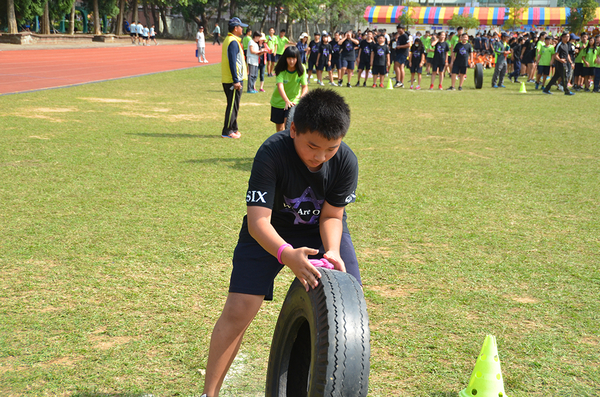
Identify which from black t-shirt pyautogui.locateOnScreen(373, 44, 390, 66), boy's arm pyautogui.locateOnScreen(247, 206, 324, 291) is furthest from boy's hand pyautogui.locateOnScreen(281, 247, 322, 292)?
black t-shirt pyautogui.locateOnScreen(373, 44, 390, 66)

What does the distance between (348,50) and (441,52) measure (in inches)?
138

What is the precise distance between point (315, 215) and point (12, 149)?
24.7ft

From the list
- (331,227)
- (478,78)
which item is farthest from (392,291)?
(478,78)

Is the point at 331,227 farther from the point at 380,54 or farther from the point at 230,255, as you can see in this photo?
the point at 380,54

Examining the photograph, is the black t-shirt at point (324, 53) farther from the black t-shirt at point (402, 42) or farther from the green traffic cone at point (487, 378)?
the green traffic cone at point (487, 378)

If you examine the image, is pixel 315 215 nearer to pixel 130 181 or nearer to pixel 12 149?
pixel 130 181

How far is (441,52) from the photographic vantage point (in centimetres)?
1961

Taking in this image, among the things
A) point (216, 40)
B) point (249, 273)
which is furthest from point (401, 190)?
point (216, 40)

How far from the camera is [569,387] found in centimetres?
314

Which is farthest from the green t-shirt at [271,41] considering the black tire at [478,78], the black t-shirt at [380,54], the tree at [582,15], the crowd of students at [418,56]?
the tree at [582,15]

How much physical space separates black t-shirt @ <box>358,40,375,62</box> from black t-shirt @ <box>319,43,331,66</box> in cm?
123

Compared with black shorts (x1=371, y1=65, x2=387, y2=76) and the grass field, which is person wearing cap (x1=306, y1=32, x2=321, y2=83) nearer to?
black shorts (x1=371, y1=65, x2=387, y2=76)

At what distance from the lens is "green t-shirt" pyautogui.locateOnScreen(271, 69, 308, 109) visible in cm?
814

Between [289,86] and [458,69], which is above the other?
[458,69]
